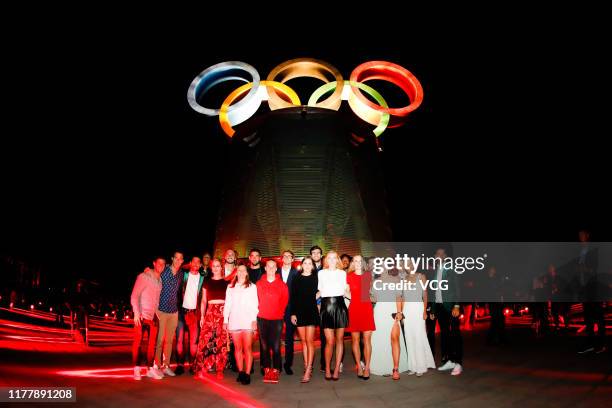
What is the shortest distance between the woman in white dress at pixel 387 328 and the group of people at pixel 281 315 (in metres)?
0.02

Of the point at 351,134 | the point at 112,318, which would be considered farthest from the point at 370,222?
the point at 112,318

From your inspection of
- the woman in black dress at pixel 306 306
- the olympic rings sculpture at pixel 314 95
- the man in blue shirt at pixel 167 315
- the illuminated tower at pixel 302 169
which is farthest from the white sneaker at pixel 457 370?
the illuminated tower at pixel 302 169

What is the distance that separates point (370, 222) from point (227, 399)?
18.5 m

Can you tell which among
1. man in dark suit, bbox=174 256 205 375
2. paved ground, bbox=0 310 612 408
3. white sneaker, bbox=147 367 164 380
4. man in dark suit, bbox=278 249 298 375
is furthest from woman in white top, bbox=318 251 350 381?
white sneaker, bbox=147 367 164 380

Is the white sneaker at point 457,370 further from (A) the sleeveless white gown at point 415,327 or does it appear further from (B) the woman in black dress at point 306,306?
(B) the woman in black dress at point 306,306

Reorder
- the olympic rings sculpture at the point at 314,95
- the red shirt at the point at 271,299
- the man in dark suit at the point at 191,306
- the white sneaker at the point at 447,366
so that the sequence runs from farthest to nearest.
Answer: the olympic rings sculpture at the point at 314,95 → the man in dark suit at the point at 191,306 → the white sneaker at the point at 447,366 → the red shirt at the point at 271,299

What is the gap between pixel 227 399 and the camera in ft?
18.8

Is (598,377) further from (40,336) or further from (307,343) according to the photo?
(40,336)

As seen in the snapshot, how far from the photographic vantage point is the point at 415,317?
7508 mm

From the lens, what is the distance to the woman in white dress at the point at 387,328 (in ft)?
23.6

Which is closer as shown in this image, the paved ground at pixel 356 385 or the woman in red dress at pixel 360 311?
the paved ground at pixel 356 385

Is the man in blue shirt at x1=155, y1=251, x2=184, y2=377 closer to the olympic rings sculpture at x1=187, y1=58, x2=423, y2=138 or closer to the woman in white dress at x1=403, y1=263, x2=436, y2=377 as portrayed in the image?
the woman in white dress at x1=403, y1=263, x2=436, y2=377

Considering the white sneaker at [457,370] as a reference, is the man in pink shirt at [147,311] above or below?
above

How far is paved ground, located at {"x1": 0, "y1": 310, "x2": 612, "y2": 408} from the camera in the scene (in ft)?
18.1
